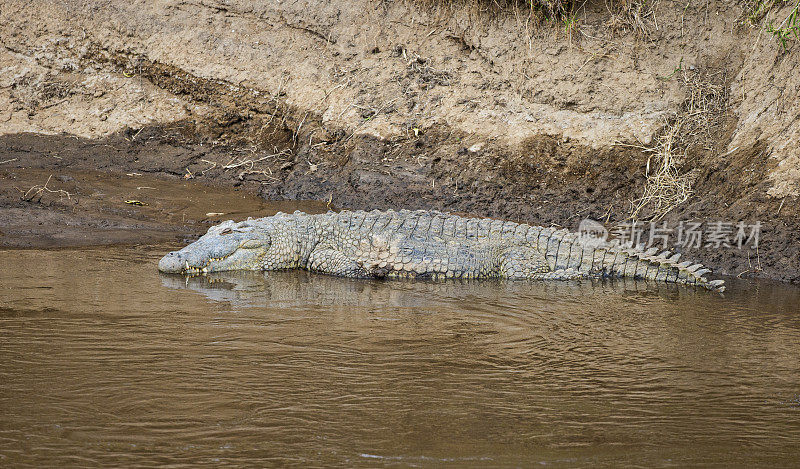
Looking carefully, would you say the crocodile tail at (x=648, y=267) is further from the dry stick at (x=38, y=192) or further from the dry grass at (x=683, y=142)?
the dry stick at (x=38, y=192)

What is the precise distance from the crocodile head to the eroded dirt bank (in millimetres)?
1730

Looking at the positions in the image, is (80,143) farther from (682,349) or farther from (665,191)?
(682,349)

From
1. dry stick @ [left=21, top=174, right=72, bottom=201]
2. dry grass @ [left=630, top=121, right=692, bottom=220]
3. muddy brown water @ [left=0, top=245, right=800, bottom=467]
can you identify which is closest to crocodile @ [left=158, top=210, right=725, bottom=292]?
muddy brown water @ [left=0, top=245, right=800, bottom=467]

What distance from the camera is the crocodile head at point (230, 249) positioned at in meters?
6.69

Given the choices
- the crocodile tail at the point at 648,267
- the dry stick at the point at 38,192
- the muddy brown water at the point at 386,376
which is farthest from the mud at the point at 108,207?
the crocodile tail at the point at 648,267

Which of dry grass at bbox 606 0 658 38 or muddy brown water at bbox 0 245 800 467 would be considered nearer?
muddy brown water at bbox 0 245 800 467

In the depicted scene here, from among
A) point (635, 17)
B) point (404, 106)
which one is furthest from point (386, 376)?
point (635, 17)

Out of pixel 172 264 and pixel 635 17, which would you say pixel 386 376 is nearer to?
pixel 172 264

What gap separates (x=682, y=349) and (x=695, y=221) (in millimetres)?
3445

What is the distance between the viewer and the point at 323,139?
32.5 feet

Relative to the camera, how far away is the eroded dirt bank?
8.38 m

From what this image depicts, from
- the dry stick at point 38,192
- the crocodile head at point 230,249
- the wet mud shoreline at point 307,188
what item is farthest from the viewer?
the dry stick at point 38,192

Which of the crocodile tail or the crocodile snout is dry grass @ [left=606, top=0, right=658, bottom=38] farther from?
the crocodile snout

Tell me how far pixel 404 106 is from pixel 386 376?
21.3 ft
